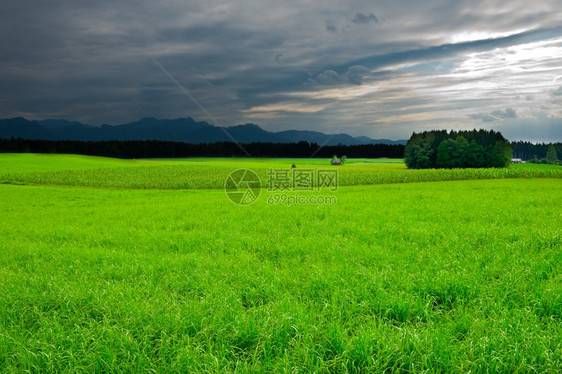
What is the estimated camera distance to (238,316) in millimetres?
4605

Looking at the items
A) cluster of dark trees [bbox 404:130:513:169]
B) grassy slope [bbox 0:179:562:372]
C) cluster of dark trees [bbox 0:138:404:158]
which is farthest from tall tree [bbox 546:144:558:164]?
grassy slope [bbox 0:179:562:372]

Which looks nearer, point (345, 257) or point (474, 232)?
point (345, 257)

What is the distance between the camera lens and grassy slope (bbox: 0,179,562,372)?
3.80m

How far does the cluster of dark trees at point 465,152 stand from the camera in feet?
251

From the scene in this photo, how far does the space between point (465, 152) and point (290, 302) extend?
280 ft

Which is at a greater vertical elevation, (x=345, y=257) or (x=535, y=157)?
(x=535, y=157)

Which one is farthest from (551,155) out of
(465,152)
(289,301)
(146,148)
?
(146,148)

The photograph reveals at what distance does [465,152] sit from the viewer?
76.6 metres

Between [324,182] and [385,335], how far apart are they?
3506 cm

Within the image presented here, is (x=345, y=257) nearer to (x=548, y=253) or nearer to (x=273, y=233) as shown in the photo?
(x=273, y=233)

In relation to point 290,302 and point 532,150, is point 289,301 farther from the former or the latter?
point 532,150

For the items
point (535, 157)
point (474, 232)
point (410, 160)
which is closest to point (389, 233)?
point (474, 232)

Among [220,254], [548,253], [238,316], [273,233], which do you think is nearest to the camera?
[238,316]

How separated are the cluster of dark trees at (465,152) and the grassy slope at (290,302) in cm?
7564
